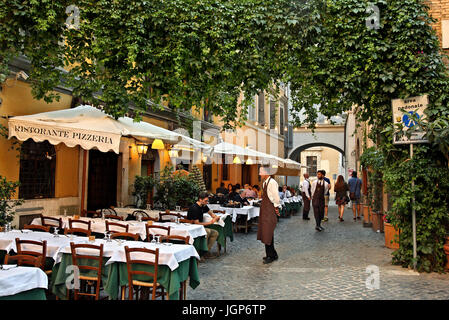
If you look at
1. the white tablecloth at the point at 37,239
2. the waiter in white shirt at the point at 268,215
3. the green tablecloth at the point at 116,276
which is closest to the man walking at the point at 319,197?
the waiter in white shirt at the point at 268,215

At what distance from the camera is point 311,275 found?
7.09 meters

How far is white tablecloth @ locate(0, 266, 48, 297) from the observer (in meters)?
3.79

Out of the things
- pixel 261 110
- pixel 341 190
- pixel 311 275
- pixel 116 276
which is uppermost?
pixel 261 110

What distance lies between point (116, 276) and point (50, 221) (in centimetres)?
372

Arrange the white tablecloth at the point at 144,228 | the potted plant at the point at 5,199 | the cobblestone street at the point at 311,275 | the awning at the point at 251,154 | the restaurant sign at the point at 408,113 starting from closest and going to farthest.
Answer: the cobblestone street at the point at 311,275
the white tablecloth at the point at 144,228
the restaurant sign at the point at 408,113
the potted plant at the point at 5,199
the awning at the point at 251,154

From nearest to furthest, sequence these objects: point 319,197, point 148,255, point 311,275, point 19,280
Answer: point 19,280
point 148,255
point 311,275
point 319,197

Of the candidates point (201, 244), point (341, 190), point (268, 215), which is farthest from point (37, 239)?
point (341, 190)

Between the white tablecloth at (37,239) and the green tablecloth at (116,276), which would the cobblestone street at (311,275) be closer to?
the green tablecloth at (116,276)

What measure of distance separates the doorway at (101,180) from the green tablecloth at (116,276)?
673 cm

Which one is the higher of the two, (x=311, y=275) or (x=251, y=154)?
(x=251, y=154)

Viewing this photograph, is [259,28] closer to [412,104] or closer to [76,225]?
[412,104]

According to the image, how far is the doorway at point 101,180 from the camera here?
11938mm

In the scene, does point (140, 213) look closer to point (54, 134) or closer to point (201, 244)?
point (201, 244)
